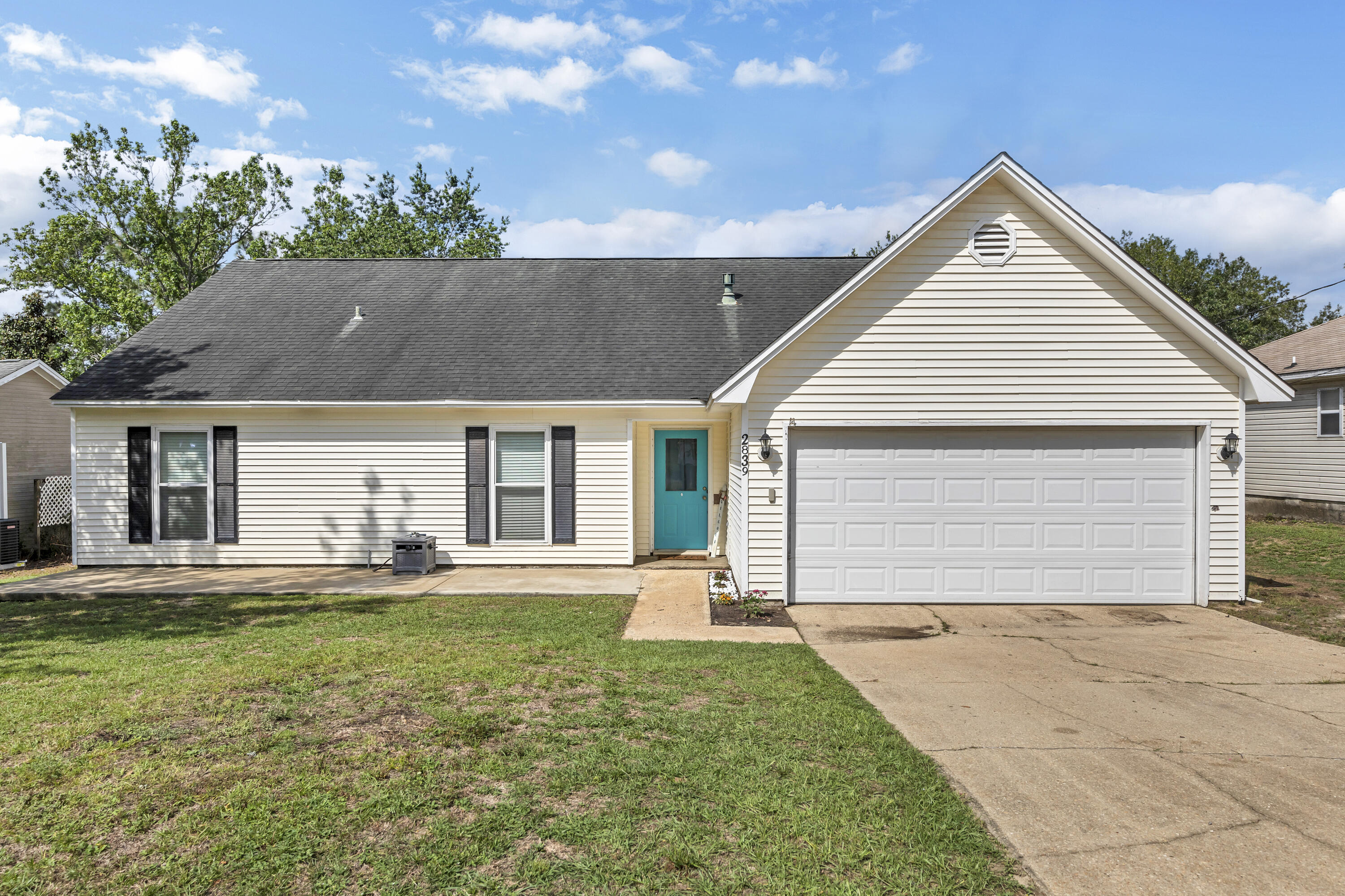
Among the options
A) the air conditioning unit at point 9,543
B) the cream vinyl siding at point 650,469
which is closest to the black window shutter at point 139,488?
the air conditioning unit at point 9,543

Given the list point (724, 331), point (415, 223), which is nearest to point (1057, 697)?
point (724, 331)

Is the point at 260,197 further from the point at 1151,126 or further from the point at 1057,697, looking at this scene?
the point at 1057,697

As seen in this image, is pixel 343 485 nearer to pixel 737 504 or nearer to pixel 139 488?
pixel 139 488

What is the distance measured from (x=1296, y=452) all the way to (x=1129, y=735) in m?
17.6

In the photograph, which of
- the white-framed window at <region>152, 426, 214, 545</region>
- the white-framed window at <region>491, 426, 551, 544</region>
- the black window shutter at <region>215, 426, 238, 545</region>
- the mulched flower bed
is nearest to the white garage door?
the mulched flower bed

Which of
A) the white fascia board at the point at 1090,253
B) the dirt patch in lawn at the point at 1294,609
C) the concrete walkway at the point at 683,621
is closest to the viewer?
the concrete walkway at the point at 683,621

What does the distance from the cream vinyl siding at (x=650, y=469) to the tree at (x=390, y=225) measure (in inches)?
876

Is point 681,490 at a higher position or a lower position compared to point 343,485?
lower

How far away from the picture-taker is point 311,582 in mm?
10203

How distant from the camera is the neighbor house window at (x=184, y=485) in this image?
37.4 feet

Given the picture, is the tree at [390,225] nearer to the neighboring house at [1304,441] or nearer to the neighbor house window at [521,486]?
the neighbor house window at [521,486]

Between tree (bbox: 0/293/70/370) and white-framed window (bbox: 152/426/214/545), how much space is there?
20512mm

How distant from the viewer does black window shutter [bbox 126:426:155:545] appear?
11.4m

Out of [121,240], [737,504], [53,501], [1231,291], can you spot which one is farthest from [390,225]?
[1231,291]
